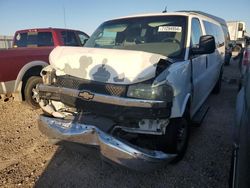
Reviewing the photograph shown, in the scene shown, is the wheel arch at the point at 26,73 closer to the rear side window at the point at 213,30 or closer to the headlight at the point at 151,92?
the headlight at the point at 151,92

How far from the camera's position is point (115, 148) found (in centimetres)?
263

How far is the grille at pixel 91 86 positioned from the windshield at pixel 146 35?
107 centimetres

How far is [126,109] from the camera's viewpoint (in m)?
2.83

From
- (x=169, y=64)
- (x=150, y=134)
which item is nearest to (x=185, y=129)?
(x=150, y=134)

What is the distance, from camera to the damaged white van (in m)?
2.76

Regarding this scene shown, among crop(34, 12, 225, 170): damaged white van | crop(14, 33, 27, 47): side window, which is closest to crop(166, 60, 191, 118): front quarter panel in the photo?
crop(34, 12, 225, 170): damaged white van

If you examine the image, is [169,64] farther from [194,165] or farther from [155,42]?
[194,165]

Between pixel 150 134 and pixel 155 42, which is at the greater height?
pixel 155 42

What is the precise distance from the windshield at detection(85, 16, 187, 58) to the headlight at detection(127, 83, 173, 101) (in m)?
0.93

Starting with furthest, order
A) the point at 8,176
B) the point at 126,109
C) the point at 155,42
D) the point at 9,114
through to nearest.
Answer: the point at 9,114
the point at 155,42
the point at 8,176
the point at 126,109

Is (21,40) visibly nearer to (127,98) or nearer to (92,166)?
(92,166)

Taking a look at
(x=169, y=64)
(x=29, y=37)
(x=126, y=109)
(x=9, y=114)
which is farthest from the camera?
(x=29, y=37)

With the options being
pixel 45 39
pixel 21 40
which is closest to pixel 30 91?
pixel 45 39

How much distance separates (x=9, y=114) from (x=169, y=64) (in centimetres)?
429
